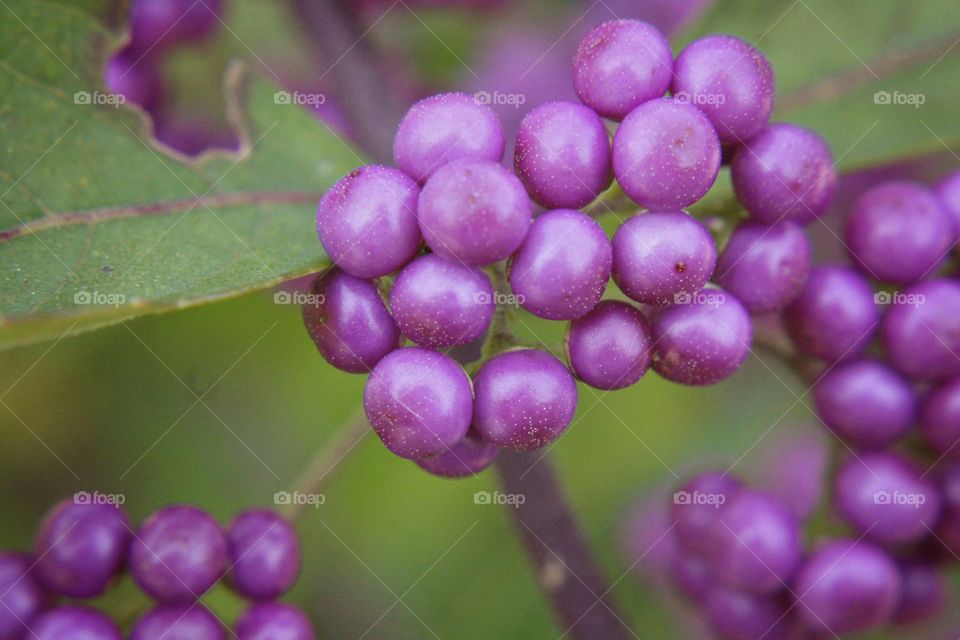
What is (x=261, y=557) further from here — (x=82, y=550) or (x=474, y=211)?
(x=474, y=211)

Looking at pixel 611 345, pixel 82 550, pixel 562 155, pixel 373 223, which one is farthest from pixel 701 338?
pixel 82 550

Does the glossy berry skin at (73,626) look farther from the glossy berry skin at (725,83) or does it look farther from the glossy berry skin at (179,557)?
the glossy berry skin at (725,83)

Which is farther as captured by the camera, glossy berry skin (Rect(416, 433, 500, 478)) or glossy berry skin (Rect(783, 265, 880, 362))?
glossy berry skin (Rect(783, 265, 880, 362))

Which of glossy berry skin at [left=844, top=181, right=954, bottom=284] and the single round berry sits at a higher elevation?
the single round berry

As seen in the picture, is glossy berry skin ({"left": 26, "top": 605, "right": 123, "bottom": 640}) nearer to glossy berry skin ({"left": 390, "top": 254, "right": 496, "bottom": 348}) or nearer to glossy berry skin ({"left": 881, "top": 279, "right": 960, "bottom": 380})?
glossy berry skin ({"left": 390, "top": 254, "right": 496, "bottom": 348})

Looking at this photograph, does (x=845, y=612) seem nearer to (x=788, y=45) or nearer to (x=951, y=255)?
(x=951, y=255)

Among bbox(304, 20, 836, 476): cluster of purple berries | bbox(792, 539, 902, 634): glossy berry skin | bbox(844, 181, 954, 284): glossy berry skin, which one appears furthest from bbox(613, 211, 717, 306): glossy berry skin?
bbox(792, 539, 902, 634): glossy berry skin

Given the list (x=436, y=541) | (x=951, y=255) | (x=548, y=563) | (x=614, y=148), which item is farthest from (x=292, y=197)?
(x=951, y=255)

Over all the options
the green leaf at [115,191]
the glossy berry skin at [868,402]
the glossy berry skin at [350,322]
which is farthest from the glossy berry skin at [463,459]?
the glossy berry skin at [868,402]
